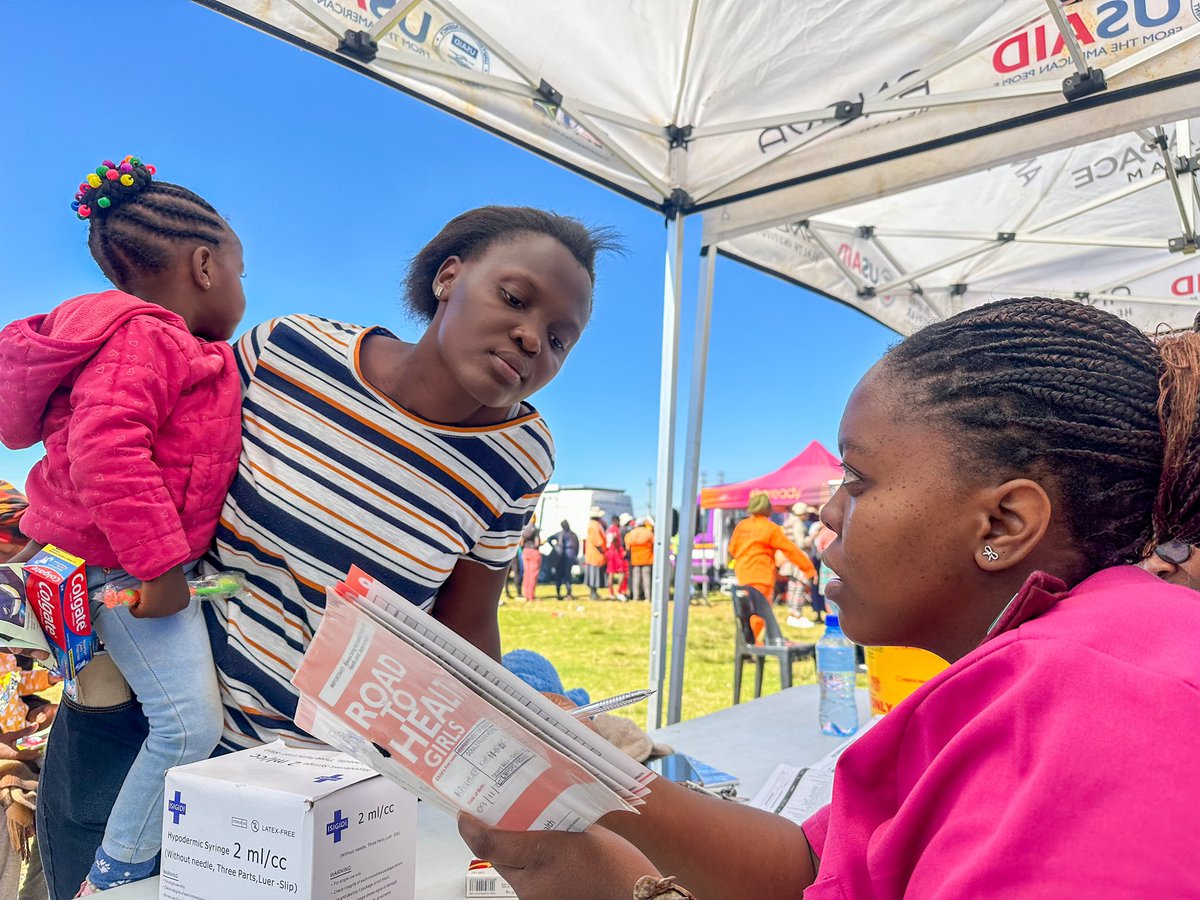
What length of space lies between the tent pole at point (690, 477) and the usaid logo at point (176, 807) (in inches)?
101

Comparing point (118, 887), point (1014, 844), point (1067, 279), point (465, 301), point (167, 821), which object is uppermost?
point (1067, 279)

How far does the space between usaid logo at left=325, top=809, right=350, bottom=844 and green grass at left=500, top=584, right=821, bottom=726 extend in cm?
280

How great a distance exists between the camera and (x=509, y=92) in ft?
8.21

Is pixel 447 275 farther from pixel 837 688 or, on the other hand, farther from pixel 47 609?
pixel 837 688

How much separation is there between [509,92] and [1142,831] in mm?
2619

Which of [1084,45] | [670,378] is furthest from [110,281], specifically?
[1084,45]

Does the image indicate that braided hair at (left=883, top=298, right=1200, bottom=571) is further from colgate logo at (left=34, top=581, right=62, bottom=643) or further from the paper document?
colgate logo at (left=34, top=581, right=62, bottom=643)

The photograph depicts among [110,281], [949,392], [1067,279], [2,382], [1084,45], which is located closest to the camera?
[949,392]

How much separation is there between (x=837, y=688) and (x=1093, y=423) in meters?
1.54

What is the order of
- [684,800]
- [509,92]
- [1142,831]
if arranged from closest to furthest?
[1142,831] < [684,800] < [509,92]

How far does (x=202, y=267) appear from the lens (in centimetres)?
139

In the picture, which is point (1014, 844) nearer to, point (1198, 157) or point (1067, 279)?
point (1198, 157)

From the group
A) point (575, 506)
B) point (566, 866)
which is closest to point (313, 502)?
point (566, 866)

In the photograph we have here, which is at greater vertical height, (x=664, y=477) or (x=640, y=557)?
(x=664, y=477)
